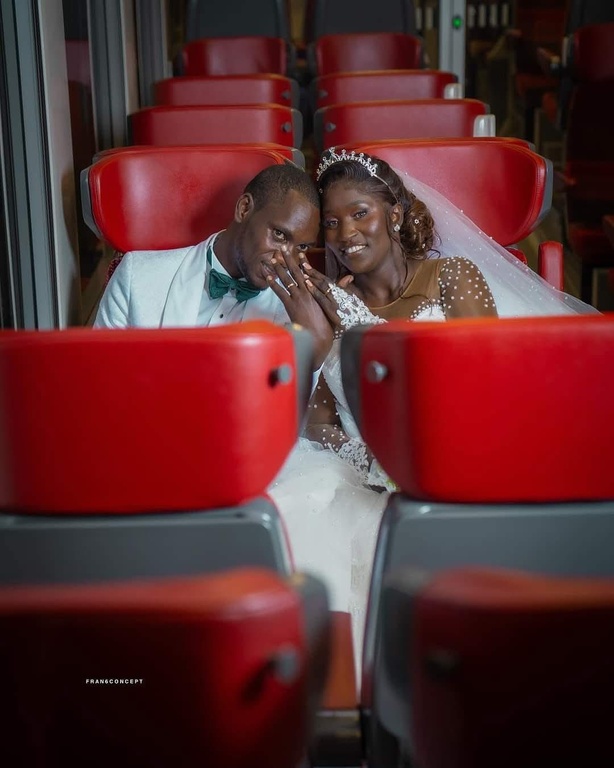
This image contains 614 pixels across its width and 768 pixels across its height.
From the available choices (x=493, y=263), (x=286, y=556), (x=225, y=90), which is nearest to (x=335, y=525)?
(x=286, y=556)

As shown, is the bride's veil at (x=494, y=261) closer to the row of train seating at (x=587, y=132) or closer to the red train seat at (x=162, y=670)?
the red train seat at (x=162, y=670)

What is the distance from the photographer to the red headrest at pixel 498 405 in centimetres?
98

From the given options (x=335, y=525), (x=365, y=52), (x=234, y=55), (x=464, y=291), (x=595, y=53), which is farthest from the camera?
(x=234, y=55)

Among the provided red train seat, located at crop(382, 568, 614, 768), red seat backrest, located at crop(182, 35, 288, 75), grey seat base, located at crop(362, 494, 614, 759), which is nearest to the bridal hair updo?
grey seat base, located at crop(362, 494, 614, 759)

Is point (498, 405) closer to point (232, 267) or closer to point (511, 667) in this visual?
point (511, 667)

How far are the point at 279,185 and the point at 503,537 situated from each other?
4.23 ft

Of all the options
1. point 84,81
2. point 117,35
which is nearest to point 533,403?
point 84,81

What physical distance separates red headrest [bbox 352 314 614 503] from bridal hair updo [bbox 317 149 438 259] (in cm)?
125

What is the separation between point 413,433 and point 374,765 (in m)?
0.34

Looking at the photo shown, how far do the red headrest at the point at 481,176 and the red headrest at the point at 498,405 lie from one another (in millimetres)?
1437

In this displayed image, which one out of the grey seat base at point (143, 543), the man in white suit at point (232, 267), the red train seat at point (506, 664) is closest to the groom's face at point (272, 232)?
the man in white suit at point (232, 267)

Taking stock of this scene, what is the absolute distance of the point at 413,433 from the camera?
1.01 metres

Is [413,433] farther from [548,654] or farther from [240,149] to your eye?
[240,149]

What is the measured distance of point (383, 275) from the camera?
7.44 ft
